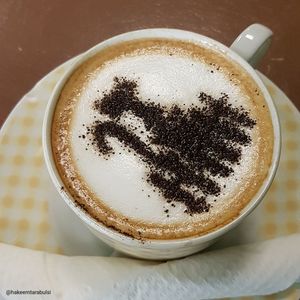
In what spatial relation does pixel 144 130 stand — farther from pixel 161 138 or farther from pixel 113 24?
pixel 113 24

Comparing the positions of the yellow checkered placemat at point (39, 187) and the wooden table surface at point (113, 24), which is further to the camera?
the wooden table surface at point (113, 24)

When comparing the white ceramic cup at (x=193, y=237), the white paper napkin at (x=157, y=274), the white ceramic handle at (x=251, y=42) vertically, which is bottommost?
the white paper napkin at (x=157, y=274)

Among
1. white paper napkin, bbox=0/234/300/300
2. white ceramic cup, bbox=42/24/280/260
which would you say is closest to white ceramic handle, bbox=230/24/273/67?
white ceramic cup, bbox=42/24/280/260

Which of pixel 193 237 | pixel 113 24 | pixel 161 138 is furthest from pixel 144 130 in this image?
pixel 113 24

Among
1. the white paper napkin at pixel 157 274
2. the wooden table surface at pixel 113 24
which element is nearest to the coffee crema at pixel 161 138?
the white paper napkin at pixel 157 274

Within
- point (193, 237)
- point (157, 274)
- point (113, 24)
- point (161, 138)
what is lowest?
point (157, 274)

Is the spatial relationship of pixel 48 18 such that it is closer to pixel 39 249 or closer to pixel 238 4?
pixel 238 4

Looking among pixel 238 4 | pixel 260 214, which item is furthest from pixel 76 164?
pixel 238 4

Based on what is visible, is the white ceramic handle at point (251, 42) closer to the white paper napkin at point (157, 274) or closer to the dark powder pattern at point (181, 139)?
the dark powder pattern at point (181, 139)

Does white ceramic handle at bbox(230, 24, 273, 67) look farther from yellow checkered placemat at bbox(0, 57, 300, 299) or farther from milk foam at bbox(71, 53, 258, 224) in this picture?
yellow checkered placemat at bbox(0, 57, 300, 299)
